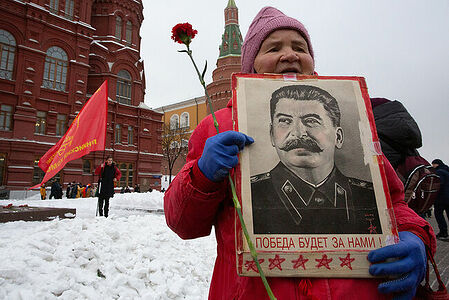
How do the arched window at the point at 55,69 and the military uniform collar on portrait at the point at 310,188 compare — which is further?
the arched window at the point at 55,69

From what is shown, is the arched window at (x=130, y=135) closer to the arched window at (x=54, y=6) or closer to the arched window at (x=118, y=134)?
the arched window at (x=118, y=134)

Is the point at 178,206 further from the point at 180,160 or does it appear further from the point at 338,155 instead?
the point at 180,160

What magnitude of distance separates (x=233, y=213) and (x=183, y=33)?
0.92 meters

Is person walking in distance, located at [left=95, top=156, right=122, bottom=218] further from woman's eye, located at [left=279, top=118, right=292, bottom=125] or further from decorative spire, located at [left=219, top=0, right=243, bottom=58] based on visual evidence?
decorative spire, located at [left=219, top=0, right=243, bottom=58]

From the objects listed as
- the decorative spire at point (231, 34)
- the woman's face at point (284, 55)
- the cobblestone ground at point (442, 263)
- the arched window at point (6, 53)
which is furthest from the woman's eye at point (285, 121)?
the decorative spire at point (231, 34)

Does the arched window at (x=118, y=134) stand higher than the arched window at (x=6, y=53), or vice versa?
the arched window at (x=6, y=53)

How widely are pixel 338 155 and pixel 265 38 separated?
900 mm

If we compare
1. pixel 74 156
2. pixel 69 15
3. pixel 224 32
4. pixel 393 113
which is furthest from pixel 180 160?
pixel 393 113

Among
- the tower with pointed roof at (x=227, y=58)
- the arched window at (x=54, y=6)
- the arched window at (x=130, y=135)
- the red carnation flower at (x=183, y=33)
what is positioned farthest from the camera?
the tower with pointed roof at (x=227, y=58)

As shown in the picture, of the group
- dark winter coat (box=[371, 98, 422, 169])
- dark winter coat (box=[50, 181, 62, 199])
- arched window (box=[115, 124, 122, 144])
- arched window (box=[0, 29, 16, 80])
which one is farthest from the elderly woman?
arched window (box=[115, 124, 122, 144])

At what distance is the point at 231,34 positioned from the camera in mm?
44750

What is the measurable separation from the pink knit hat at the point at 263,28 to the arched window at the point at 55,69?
26.9 meters

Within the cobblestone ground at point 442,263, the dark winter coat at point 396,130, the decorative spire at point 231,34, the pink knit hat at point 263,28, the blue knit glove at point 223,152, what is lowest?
the cobblestone ground at point 442,263

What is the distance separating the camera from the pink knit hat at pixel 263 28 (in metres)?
1.57
